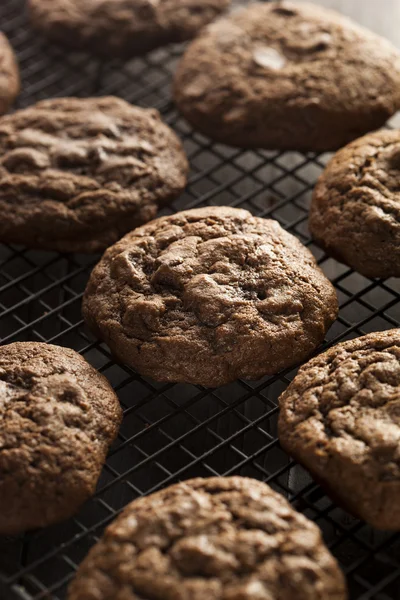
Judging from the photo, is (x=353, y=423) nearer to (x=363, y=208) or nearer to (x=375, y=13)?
(x=363, y=208)

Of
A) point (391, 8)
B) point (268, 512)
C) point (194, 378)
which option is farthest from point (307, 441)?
point (391, 8)

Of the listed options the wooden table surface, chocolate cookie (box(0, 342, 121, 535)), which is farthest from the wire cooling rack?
the wooden table surface

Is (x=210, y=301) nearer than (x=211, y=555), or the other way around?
(x=211, y=555)

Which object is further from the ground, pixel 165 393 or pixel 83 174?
pixel 83 174

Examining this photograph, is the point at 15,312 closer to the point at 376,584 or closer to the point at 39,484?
the point at 39,484

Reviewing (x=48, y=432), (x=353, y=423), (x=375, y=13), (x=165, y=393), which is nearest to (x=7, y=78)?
(x=165, y=393)

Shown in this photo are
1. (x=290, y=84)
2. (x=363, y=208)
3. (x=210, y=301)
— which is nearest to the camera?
(x=210, y=301)

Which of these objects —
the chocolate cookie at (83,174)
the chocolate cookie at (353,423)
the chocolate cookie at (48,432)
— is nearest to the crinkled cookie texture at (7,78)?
the chocolate cookie at (83,174)
